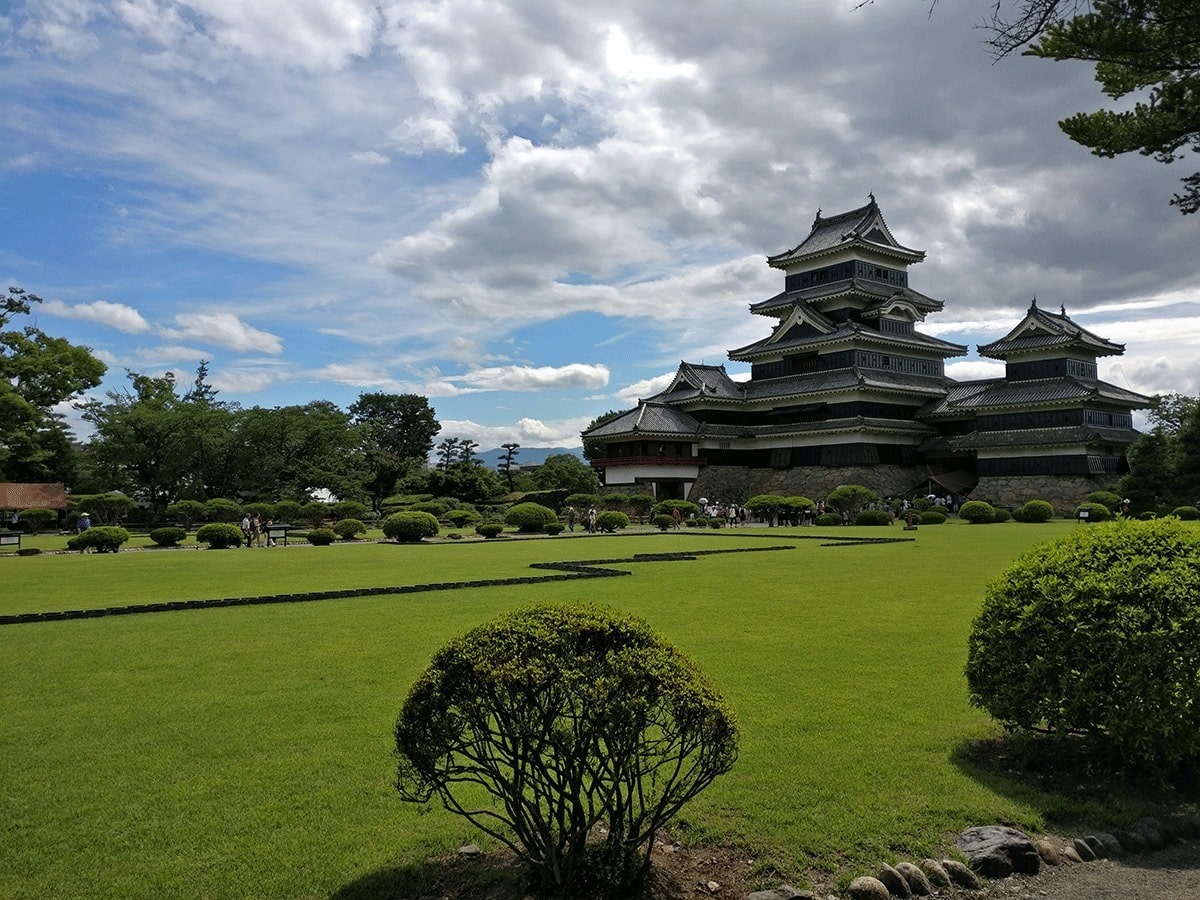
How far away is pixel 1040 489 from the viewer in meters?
45.3

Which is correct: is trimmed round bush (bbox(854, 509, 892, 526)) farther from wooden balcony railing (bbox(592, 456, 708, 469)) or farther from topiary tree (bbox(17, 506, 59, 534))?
topiary tree (bbox(17, 506, 59, 534))

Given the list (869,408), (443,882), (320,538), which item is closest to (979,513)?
(869,408)

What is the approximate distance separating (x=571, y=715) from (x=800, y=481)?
5038 centimetres

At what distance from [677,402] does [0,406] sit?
40089mm

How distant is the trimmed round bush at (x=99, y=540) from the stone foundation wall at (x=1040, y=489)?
43934mm

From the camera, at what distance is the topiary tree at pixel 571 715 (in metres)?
4.03

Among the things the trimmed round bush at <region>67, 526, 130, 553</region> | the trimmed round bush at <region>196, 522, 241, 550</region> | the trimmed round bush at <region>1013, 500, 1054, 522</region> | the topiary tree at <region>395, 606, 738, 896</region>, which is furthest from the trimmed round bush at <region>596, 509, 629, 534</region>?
the topiary tree at <region>395, 606, 738, 896</region>

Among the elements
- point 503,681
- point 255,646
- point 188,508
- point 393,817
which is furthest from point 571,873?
point 188,508

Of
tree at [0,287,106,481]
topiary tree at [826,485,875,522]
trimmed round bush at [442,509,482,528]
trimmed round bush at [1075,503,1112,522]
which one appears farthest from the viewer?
trimmed round bush at [442,509,482,528]

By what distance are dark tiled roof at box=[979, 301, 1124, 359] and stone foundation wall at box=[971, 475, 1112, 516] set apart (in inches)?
300

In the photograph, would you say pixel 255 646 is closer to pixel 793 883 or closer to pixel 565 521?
pixel 793 883

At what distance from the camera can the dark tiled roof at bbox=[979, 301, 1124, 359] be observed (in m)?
46.2

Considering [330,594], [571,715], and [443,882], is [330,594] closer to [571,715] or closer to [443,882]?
[443,882]

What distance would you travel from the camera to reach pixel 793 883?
14.9ft
